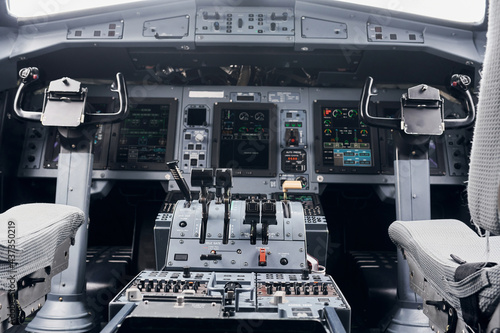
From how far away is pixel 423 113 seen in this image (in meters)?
2.36

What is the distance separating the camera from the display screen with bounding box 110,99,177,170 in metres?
3.05

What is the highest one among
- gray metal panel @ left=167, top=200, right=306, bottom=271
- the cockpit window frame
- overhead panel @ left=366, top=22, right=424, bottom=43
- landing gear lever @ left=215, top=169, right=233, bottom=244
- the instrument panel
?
the cockpit window frame

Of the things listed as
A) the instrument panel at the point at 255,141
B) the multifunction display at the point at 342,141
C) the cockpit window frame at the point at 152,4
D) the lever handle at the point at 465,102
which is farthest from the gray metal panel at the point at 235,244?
the cockpit window frame at the point at 152,4

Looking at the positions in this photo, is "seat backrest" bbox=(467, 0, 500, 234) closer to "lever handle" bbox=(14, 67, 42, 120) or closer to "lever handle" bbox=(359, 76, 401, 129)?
"lever handle" bbox=(359, 76, 401, 129)

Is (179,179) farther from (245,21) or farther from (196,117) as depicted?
(245,21)

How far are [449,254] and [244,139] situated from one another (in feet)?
6.85

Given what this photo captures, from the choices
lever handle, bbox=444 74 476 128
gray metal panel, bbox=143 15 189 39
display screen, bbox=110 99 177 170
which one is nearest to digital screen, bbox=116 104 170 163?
display screen, bbox=110 99 177 170

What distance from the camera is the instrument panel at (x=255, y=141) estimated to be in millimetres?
3029

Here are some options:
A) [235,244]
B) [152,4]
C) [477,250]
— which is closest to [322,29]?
[152,4]

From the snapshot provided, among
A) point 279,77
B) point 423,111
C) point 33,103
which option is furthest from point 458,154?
point 33,103

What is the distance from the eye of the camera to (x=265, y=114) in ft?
10.5

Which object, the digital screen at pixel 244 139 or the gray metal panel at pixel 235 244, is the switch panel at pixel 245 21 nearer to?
the digital screen at pixel 244 139

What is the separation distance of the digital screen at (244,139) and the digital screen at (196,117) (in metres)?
0.14

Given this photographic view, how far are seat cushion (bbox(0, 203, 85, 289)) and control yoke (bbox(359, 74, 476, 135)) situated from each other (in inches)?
63.8
